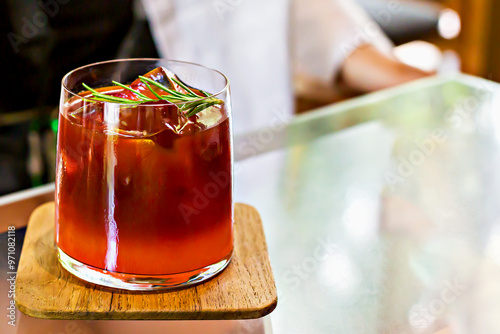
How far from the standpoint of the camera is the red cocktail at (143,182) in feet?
1.56

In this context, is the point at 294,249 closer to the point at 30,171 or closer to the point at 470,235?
the point at 470,235

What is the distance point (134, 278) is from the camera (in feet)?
1.65

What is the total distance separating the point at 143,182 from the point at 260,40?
1.39 m

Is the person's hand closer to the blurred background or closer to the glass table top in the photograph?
the blurred background

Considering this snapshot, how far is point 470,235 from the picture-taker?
0.65 metres

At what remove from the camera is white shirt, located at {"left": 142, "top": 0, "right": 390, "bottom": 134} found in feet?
5.35

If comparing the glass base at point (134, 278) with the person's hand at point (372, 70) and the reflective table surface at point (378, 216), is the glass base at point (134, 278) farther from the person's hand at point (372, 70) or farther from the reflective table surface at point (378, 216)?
the person's hand at point (372, 70)

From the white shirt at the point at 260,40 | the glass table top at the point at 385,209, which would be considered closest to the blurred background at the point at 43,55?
the white shirt at the point at 260,40

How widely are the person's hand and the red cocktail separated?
1109mm

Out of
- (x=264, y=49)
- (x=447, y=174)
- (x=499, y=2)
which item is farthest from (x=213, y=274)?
(x=499, y=2)

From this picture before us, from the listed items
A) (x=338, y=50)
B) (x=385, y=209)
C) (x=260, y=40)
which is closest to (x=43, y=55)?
(x=260, y=40)

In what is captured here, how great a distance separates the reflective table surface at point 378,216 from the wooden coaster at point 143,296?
0.02m

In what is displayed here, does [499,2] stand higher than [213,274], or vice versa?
[213,274]

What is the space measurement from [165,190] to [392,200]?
35 centimetres
